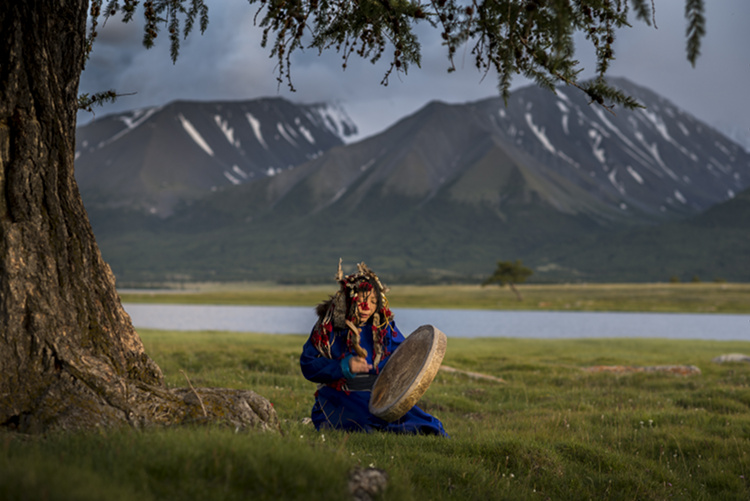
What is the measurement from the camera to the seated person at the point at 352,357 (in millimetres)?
8000

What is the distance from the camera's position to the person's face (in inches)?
320

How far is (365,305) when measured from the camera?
8.16 m

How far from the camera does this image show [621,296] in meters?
114

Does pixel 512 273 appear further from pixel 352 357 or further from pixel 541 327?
pixel 352 357

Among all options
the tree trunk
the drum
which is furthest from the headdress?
the tree trunk

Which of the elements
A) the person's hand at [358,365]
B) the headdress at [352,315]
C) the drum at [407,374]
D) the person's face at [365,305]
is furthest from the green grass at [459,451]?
the person's face at [365,305]

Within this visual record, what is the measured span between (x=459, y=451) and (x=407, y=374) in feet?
3.58

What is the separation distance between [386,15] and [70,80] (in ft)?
11.3

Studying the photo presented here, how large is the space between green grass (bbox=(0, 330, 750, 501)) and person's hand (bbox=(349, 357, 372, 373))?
90cm

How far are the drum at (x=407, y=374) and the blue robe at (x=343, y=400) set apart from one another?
28 cm

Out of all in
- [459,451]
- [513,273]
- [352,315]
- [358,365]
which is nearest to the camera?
[459,451]

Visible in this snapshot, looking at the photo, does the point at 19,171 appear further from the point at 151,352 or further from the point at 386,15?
the point at 151,352

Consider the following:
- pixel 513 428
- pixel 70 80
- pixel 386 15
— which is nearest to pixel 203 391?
pixel 70 80

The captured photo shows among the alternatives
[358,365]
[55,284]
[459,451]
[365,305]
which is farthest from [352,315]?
[55,284]
